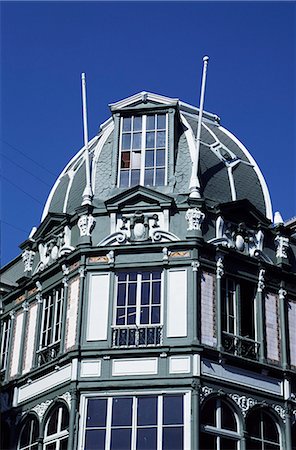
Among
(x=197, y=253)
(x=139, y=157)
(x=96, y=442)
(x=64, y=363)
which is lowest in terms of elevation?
(x=96, y=442)

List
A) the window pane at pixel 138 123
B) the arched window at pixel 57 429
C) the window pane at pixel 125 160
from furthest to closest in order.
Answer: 1. the window pane at pixel 138 123
2. the window pane at pixel 125 160
3. the arched window at pixel 57 429

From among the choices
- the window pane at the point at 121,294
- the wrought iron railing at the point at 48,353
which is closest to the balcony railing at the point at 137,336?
the window pane at the point at 121,294

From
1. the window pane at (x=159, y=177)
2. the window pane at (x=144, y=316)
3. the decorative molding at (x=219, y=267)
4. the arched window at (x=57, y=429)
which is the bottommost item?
the arched window at (x=57, y=429)

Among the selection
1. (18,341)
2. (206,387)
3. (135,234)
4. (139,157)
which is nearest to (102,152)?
(139,157)

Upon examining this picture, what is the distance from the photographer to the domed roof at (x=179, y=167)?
3806 centimetres

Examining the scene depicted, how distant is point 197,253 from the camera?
35469mm

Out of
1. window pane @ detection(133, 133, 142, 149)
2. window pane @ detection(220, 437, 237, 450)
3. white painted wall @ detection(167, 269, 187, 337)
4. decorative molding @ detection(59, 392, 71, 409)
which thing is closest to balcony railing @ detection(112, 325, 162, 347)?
white painted wall @ detection(167, 269, 187, 337)

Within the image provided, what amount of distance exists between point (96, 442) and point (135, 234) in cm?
796

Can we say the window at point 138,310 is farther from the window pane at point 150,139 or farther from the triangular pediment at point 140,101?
the triangular pediment at point 140,101

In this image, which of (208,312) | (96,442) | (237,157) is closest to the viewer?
(96,442)

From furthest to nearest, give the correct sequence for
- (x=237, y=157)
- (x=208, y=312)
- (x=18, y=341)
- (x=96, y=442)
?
1. (x=237, y=157)
2. (x=18, y=341)
3. (x=208, y=312)
4. (x=96, y=442)

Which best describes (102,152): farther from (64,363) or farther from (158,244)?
(64,363)

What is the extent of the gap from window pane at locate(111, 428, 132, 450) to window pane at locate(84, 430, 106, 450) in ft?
1.14

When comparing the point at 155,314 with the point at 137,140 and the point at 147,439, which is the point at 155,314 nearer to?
the point at 147,439
